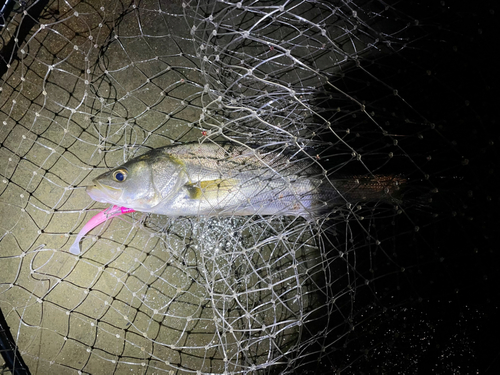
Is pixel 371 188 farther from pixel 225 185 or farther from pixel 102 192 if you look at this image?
pixel 102 192

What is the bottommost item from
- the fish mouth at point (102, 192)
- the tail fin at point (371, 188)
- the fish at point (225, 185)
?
the tail fin at point (371, 188)

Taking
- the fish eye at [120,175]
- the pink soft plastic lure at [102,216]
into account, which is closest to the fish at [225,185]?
the fish eye at [120,175]

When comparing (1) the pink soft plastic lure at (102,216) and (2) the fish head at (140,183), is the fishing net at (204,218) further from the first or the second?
(2) the fish head at (140,183)

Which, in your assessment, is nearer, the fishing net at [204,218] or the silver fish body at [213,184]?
the silver fish body at [213,184]

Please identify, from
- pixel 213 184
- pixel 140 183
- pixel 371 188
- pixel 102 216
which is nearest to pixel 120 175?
pixel 140 183

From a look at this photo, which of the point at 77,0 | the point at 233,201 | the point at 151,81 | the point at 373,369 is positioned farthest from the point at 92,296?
the point at 77,0

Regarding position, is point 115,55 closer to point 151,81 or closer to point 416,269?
point 151,81

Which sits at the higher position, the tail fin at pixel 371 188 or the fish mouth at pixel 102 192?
the fish mouth at pixel 102 192

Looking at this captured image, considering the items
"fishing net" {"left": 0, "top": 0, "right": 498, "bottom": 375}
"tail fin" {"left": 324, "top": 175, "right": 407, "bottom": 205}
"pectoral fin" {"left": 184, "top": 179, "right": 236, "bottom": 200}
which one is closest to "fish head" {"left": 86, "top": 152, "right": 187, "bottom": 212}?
"pectoral fin" {"left": 184, "top": 179, "right": 236, "bottom": 200}
